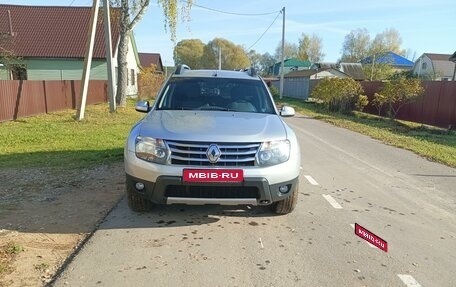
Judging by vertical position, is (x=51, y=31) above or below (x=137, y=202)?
above

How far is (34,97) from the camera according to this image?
15.8m

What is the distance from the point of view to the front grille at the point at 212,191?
4.03m

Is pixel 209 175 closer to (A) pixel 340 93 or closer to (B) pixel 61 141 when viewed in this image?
(B) pixel 61 141

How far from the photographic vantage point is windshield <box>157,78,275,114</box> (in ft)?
17.6

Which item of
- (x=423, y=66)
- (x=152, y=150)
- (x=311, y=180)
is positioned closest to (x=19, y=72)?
(x=311, y=180)

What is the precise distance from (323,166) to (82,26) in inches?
1040

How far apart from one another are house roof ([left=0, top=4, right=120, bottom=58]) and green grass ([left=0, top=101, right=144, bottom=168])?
14039 millimetres

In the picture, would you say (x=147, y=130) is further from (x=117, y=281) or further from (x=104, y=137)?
(x=104, y=137)

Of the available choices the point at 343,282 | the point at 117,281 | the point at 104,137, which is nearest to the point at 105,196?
the point at 117,281

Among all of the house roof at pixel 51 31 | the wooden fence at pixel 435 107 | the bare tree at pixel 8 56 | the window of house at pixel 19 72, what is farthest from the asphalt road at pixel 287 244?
the window of house at pixel 19 72

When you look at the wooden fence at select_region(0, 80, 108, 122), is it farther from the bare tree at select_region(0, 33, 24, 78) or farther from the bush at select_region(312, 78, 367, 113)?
the bush at select_region(312, 78, 367, 113)

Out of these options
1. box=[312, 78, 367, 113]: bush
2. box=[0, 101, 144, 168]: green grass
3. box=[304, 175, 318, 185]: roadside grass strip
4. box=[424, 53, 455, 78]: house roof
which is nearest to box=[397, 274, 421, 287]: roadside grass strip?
box=[304, 175, 318, 185]: roadside grass strip

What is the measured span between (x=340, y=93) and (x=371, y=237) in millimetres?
20008

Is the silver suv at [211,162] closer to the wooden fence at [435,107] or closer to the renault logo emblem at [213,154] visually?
the renault logo emblem at [213,154]
